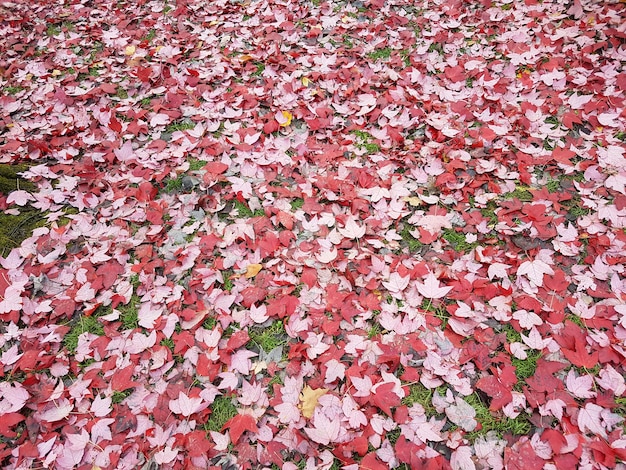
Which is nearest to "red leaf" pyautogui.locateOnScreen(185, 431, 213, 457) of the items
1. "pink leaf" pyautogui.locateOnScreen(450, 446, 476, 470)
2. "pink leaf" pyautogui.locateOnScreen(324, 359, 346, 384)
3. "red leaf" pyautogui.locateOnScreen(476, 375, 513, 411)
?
"pink leaf" pyautogui.locateOnScreen(324, 359, 346, 384)

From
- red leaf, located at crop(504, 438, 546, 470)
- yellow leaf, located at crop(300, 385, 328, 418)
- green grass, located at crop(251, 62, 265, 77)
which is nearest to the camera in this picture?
red leaf, located at crop(504, 438, 546, 470)

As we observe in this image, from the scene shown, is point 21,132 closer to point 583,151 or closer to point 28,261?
point 28,261

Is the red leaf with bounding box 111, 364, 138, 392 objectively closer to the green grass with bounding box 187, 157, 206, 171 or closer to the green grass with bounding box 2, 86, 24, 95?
the green grass with bounding box 187, 157, 206, 171

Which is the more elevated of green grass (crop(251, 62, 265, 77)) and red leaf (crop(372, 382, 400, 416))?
green grass (crop(251, 62, 265, 77))

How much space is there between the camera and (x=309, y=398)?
211 centimetres

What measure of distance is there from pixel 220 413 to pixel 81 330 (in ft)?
3.23

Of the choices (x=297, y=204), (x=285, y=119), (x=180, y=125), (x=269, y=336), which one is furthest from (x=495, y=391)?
(x=180, y=125)

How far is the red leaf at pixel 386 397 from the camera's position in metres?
2.05

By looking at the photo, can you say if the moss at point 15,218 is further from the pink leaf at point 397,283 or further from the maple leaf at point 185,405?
the pink leaf at point 397,283

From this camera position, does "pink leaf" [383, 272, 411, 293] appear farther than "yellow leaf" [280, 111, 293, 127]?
No

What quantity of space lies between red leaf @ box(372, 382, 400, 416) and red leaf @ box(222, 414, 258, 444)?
1.98ft

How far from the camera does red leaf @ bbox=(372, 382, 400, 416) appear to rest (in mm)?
2055

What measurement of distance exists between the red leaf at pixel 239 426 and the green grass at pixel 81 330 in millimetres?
970

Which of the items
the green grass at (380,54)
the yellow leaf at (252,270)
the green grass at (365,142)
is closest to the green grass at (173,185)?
the yellow leaf at (252,270)
